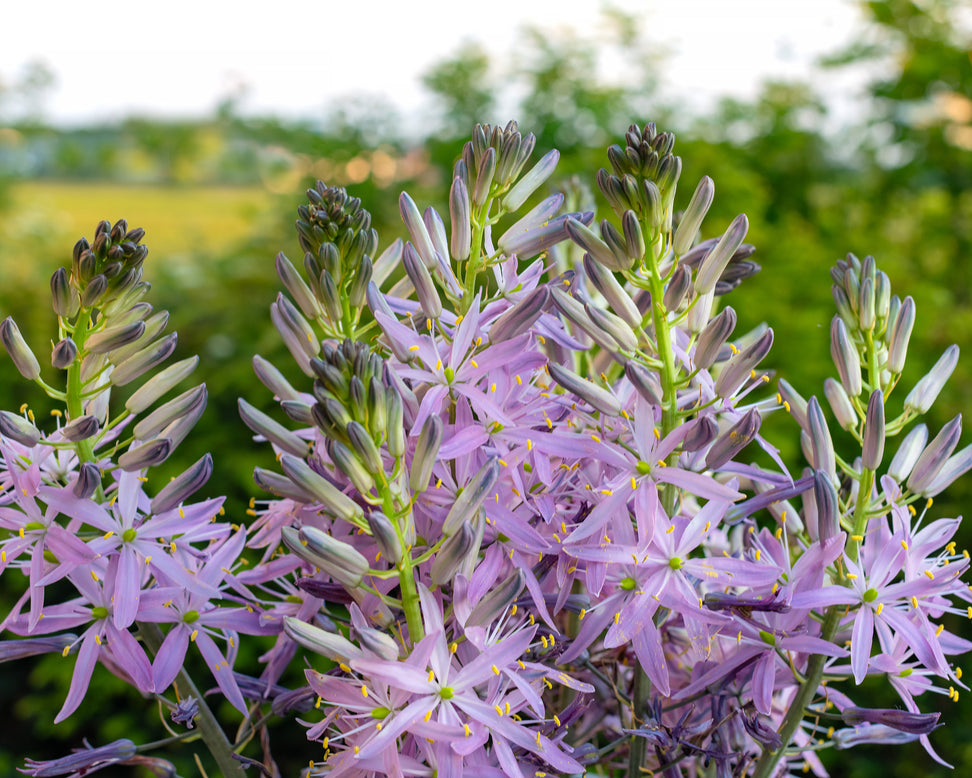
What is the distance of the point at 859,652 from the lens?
60 cm

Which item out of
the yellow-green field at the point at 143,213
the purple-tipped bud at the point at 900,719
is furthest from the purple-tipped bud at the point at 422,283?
the yellow-green field at the point at 143,213

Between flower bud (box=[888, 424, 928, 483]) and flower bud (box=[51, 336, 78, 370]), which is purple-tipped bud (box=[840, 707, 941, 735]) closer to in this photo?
flower bud (box=[888, 424, 928, 483])

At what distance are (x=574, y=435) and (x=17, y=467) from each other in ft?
1.38

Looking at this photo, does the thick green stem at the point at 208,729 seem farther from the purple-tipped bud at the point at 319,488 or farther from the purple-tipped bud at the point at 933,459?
the purple-tipped bud at the point at 933,459

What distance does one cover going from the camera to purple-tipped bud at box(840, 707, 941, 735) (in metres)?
0.62

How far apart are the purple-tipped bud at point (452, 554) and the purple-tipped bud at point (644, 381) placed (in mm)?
157

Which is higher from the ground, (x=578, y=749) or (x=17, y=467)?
(x=17, y=467)

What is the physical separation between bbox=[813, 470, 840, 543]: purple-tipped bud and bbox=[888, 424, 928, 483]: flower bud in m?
0.10

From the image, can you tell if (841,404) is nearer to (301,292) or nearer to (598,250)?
(598,250)

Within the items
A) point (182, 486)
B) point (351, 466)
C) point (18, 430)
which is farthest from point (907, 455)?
point (18, 430)

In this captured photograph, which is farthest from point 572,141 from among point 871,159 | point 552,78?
point 871,159

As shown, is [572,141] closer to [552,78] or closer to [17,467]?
[552,78]

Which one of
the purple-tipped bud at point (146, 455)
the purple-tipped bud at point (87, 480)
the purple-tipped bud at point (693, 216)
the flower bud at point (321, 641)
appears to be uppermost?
the purple-tipped bud at point (693, 216)

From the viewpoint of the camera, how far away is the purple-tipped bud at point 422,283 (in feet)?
2.16
